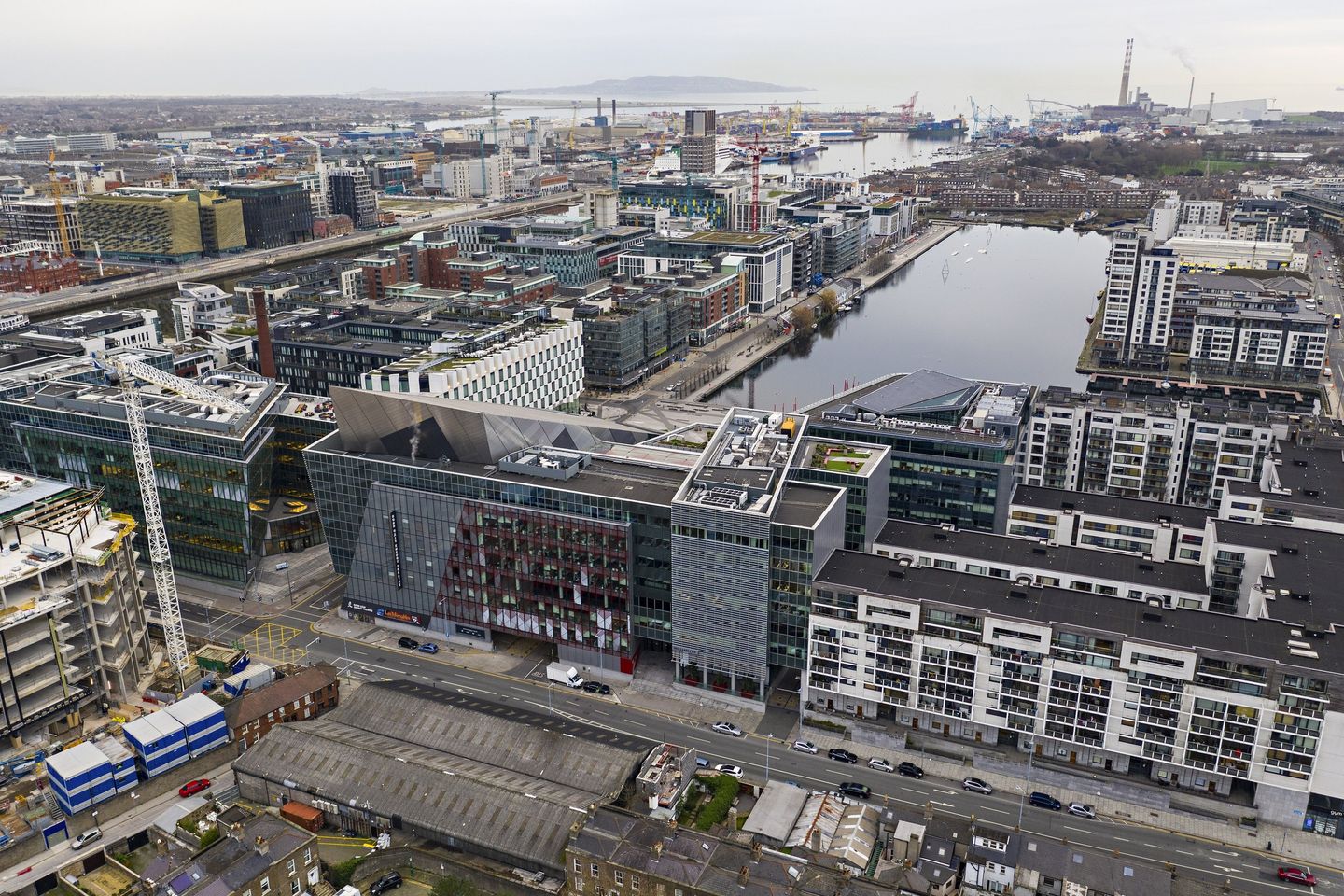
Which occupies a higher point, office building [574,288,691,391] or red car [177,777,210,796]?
office building [574,288,691,391]

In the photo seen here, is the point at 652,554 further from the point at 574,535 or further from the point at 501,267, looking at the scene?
the point at 501,267

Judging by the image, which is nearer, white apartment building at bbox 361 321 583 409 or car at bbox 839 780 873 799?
car at bbox 839 780 873 799

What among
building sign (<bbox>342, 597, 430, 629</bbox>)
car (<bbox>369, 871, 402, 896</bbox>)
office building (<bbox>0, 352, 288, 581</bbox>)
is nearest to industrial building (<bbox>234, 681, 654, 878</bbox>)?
car (<bbox>369, 871, 402, 896</bbox>)

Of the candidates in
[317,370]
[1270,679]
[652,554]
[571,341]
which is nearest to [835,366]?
[571,341]

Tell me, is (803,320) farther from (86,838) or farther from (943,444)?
(86,838)

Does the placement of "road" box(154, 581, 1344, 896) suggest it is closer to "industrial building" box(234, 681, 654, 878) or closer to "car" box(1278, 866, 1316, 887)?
"car" box(1278, 866, 1316, 887)

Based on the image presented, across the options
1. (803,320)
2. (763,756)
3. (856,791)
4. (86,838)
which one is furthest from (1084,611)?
(803,320)
